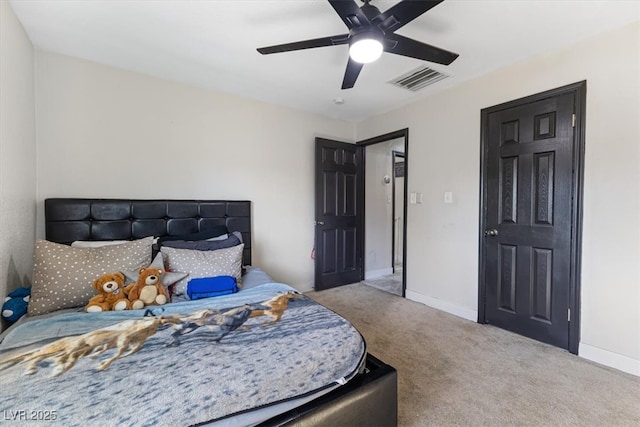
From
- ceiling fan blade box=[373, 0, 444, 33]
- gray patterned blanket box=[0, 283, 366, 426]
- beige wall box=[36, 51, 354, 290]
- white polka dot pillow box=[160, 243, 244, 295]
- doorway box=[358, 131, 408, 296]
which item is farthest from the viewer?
doorway box=[358, 131, 408, 296]

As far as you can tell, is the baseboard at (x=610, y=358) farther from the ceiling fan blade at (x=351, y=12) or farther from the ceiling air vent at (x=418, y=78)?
the ceiling fan blade at (x=351, y=12)

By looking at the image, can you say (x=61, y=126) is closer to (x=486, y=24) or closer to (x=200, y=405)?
(x=200, y=405)

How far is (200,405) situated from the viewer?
883 mm

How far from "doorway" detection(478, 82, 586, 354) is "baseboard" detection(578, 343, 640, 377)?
0.06 meters

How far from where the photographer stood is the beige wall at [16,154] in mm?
1662

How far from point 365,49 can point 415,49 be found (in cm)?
35

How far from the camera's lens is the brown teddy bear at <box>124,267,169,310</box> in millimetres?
1702

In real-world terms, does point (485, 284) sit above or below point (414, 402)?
above

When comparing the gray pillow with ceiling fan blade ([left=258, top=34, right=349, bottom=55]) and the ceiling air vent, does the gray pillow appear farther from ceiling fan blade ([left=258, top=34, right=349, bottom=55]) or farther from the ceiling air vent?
the ceiling air vent

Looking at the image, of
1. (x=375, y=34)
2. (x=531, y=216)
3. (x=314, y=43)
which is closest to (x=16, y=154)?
(x=314, y=43)

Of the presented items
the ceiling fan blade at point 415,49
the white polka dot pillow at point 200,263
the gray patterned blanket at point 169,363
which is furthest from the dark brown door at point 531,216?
the white polka dot pillow at point 200,263

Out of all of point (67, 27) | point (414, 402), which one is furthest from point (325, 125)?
point (414, 402)

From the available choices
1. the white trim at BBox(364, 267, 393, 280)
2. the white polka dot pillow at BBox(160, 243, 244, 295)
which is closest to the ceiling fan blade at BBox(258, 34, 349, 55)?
the white polka dot pillow at BBox(160, 243, 244, 295)

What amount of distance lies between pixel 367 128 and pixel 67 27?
3177 millimetres
